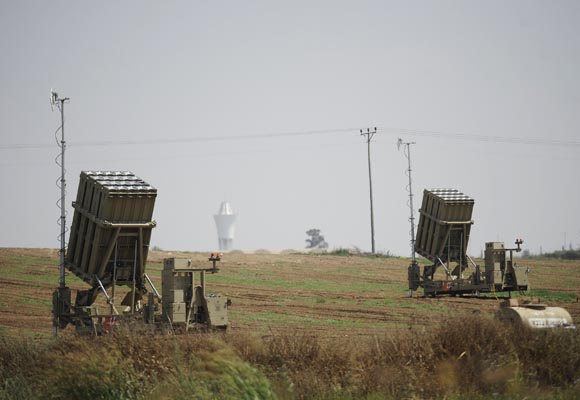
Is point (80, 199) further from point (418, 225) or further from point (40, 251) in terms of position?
point (40, 251)

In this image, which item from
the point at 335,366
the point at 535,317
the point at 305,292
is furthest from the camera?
the point at 305,292

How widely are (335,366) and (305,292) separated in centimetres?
2509

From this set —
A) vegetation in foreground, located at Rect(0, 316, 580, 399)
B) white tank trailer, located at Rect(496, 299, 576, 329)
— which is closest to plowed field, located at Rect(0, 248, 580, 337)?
white tank trailer, located at Rect(496, 299, 576, 329)

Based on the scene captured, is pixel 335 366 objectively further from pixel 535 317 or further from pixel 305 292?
pixel 305 292

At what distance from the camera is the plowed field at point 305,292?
32.3 m

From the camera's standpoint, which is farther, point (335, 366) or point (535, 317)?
point (535, 317)

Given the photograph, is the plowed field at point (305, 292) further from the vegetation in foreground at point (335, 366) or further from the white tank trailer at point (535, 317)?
the vegetation in foreground at point (335, 366)

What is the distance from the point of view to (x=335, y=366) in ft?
64.1

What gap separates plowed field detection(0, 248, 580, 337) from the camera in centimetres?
3231

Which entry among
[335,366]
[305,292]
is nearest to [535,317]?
[335,366]

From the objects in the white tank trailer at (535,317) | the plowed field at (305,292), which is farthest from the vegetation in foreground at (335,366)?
the plowed field at (305,292)

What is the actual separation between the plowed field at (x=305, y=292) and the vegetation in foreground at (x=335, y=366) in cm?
306

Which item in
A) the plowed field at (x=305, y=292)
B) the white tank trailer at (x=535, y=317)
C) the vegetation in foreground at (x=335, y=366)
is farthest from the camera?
the plowed field at (x=305, y=292)

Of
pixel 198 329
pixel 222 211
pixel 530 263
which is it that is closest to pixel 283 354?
pixel 198 329
